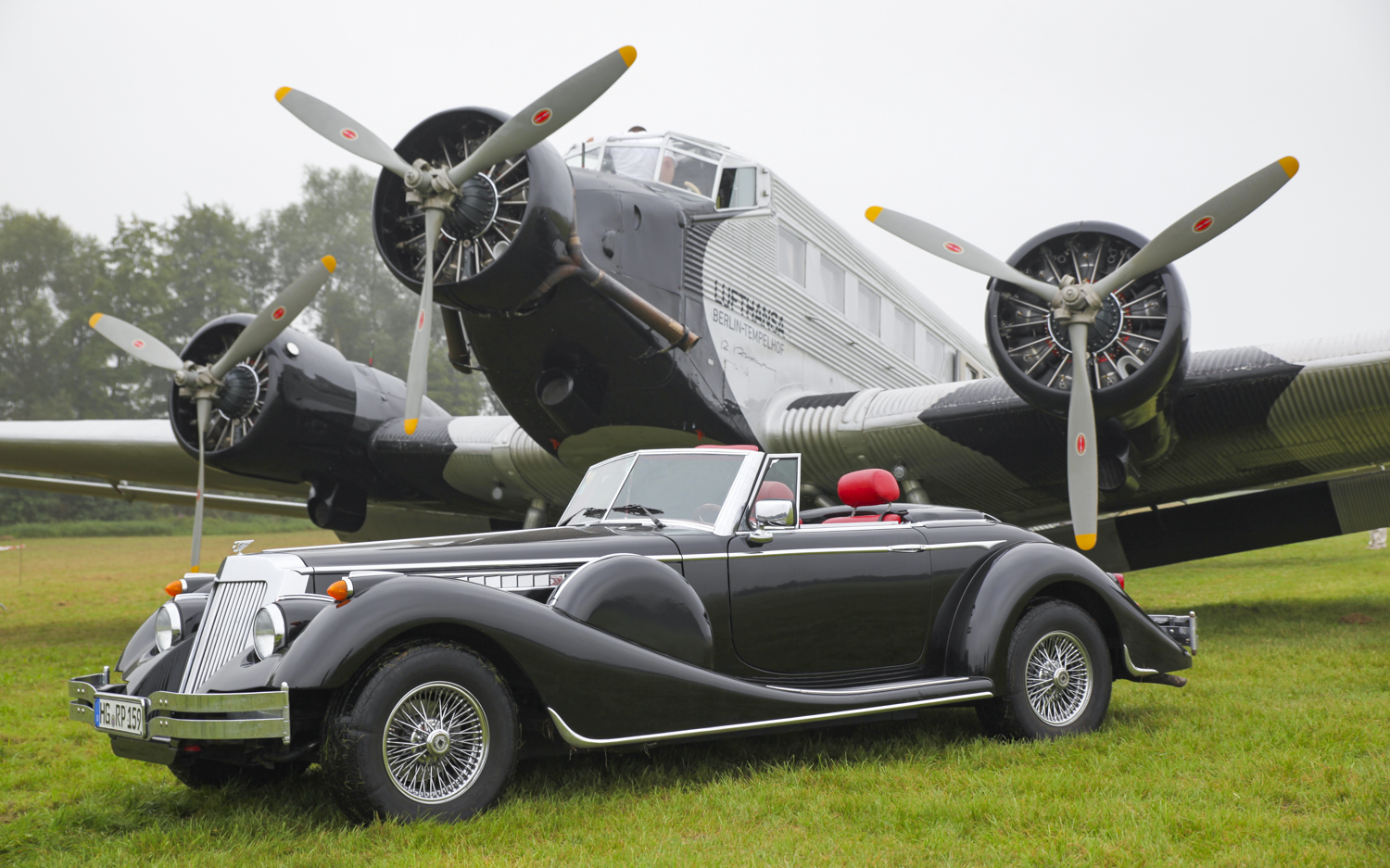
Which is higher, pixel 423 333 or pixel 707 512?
pixel 423 333

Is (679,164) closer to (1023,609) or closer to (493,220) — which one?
(493,220)

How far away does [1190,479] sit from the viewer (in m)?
11.1

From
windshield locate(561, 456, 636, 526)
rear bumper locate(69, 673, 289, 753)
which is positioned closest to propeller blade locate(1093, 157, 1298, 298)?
windshield locate(561, 456, 636, 526)

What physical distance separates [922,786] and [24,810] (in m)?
3.95

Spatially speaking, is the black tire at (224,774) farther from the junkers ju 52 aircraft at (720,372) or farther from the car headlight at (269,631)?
the junkers ju 52 aircraft at (720,372)

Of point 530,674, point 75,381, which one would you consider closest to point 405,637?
point 530,674

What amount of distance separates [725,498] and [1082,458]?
480cm

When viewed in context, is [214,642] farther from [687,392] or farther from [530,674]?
[687,392]

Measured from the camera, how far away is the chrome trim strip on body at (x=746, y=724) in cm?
414

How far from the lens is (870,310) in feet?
45.3

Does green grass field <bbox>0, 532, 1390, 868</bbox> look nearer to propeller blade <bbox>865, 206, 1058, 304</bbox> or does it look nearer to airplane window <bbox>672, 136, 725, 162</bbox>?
propeller blade <bbox>865, 206, 1058, 304</bbox>

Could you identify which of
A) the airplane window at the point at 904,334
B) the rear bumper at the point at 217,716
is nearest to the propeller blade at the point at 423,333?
the rear bumper at the point at 217,716

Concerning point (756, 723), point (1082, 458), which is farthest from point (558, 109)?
point (756, 723)

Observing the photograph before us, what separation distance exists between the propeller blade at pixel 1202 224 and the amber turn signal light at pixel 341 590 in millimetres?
7221
